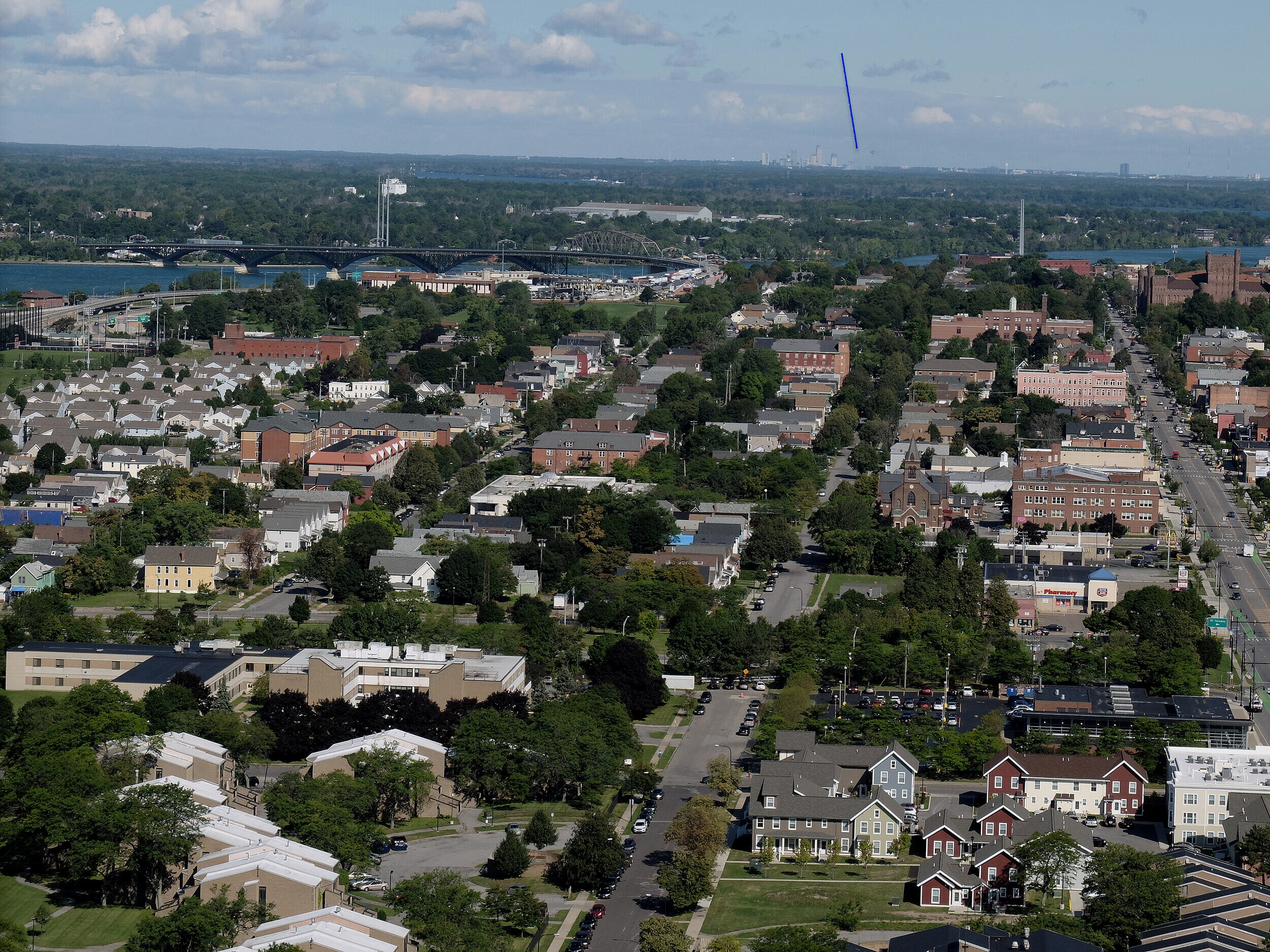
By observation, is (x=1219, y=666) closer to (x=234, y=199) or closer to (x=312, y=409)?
(x=312, y=409)

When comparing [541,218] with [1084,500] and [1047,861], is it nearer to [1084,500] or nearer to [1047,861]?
[1084,500]

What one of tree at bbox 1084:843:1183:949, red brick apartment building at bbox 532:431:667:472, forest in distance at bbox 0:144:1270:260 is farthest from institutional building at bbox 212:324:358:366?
forest in distance at bbox 0:144:1270:260

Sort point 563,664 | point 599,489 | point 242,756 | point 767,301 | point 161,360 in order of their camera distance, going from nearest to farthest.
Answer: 1. point 242,756
2. point 563,664
3. point 599,489
4. point 161,360
5. point 767,301

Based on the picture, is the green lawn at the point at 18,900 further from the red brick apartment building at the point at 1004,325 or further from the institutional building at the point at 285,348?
the red brick apartment building at the point at 1004,325

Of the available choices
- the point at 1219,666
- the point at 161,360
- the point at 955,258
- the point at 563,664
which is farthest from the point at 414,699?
the point at 955,258

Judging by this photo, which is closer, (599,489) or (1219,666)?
(1219,666)

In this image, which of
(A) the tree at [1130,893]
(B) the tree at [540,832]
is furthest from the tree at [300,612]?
(A) the tree at [1130,893]
